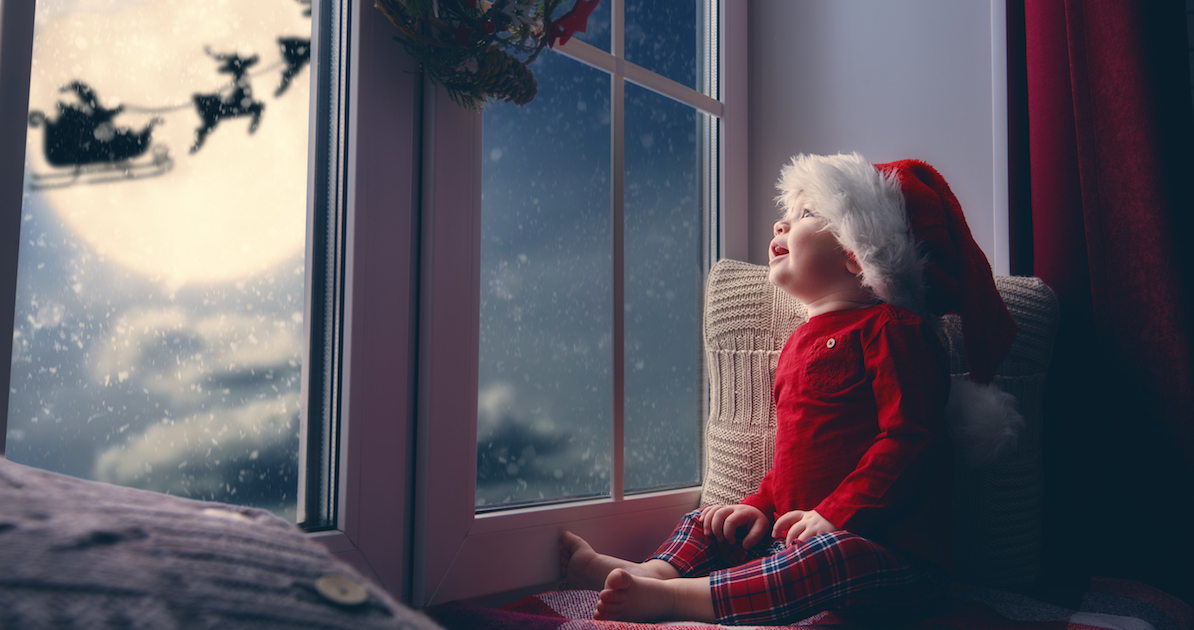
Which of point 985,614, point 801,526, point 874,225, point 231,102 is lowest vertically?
point 985,614

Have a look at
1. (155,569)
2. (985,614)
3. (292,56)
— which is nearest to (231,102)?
(292,56)

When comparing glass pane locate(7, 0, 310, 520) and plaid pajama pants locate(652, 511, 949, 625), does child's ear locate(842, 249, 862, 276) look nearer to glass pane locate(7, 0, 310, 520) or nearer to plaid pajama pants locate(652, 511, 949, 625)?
plaid pajama pants locate(652, 511, 949, 625)

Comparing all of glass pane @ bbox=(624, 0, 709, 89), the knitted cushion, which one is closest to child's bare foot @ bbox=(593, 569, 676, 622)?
the knitted cushion

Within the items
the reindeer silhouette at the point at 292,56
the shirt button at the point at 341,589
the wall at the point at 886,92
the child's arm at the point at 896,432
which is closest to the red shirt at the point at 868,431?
the child's arm at the point at 896,432

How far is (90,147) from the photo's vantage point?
771mm

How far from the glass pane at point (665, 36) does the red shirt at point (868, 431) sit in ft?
2.20

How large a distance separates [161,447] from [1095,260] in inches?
56.4

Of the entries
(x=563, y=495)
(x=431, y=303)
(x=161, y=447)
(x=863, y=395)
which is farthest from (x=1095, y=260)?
(x=161, y=447)

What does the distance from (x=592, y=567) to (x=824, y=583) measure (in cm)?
36

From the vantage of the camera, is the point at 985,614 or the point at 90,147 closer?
the point at 90,147

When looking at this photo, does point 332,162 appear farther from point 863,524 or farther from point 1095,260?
point 1095,260

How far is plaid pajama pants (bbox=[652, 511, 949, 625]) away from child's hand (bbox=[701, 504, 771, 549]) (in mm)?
147

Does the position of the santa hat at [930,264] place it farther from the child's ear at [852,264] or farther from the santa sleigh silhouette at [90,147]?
the santa sleigh silhouette at [90,147]

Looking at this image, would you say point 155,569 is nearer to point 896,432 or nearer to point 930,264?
point 896,432
